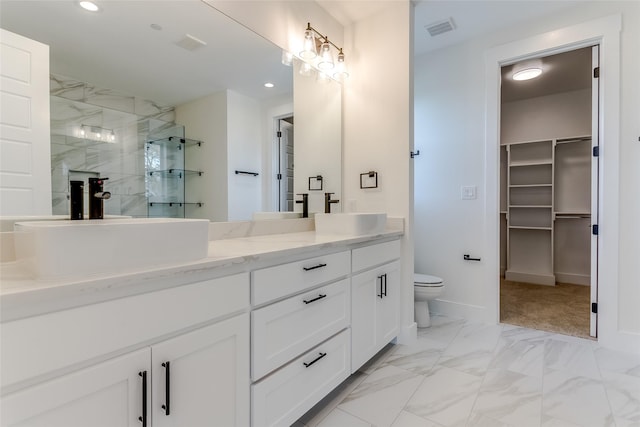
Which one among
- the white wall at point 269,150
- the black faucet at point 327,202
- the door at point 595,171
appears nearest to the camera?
the white wall at point 269,150

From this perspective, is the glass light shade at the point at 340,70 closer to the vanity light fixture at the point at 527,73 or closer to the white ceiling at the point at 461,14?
the white ceiling at the point at 461,14

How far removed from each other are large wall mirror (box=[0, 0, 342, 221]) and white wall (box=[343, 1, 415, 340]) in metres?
0.39

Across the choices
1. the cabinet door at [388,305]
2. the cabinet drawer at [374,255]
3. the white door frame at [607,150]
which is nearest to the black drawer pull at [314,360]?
the cabinet drawer at [374,255]

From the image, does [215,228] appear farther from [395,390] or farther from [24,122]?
[395,390]

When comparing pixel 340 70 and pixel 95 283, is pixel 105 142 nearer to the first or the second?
pixel 95 283

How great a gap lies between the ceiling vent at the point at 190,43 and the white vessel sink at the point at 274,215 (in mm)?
923

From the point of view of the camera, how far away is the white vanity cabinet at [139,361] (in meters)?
0.64

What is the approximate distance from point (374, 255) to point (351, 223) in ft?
0.79

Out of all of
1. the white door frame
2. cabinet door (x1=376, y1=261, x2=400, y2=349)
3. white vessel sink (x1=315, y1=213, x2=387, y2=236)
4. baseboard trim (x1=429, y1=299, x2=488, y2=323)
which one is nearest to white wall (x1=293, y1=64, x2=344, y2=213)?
white vessel sink (x1=315, y1=213, x2=387, y2=236)

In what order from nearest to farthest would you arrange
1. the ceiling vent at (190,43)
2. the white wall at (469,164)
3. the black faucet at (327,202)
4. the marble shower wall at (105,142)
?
the marble shower wall at (105,142) → the ceiling vent at (190,43) → the white wall at (469,164) → the black faucet at (327,202)

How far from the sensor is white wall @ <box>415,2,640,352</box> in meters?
2.03

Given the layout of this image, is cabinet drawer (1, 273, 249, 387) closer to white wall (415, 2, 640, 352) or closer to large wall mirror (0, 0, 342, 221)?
large wall mirror (0, 0, 342, 221)

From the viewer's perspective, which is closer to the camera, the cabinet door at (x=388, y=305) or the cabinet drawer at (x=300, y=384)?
the cabinet drawer at (x=300, y=384)

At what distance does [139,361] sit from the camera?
2.60ft
